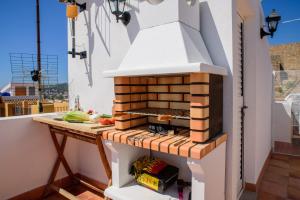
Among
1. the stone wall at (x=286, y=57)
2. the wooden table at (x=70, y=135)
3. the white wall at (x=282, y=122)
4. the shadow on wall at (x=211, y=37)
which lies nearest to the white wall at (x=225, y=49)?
the shadow on wall at (x=211, y=37)

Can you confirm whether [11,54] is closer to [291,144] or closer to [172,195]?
[172,195]

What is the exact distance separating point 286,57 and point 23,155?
12.4 m

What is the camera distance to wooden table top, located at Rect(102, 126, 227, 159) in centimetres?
135

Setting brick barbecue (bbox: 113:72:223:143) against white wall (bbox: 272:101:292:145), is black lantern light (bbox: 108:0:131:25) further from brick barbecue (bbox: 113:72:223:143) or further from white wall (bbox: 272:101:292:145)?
white wall (bbox: 272:101:292:145)

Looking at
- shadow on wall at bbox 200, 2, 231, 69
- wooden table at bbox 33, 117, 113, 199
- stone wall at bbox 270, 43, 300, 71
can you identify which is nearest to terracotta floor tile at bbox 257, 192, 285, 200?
shadow on wall at bbox 200, 2, 231, 69

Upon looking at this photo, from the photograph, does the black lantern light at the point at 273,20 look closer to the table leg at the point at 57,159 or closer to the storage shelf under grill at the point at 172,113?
the storage shelf under grill at the point at 172,113

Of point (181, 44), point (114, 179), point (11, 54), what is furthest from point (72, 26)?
point (11, 54)

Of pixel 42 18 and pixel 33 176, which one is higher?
pixel 42 18

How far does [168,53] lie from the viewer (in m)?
1.59

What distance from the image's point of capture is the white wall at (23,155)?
2.45m

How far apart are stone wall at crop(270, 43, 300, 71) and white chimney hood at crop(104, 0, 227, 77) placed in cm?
1070

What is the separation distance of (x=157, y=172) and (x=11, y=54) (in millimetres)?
4757

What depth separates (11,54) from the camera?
4691 mm

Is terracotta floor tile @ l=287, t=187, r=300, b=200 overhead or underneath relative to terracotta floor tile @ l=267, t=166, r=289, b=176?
underneath
